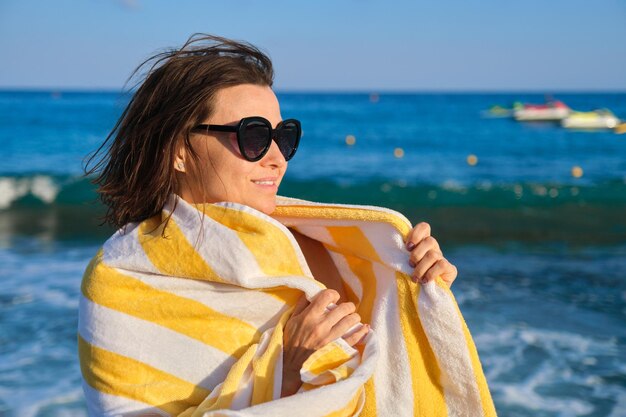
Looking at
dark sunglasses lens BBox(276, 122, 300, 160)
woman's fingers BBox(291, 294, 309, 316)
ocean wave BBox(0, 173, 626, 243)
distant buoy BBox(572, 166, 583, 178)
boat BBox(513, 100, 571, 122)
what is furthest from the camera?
boat BBox(513, 100, 571, 122)

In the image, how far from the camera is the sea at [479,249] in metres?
5.37

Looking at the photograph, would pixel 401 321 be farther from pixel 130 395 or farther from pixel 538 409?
pixel 538 409

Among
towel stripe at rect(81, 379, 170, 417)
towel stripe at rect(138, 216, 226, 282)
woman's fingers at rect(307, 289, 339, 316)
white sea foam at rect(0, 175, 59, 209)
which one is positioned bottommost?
white sea foam at rect(0, 175, 59, 209)

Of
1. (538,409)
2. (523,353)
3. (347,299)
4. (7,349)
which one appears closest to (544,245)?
(523,353)

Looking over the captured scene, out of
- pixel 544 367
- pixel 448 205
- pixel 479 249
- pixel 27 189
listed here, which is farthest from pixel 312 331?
pixel 27 189

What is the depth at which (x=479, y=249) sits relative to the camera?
9625 millimetres

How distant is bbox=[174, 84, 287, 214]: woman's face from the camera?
5.79 ft

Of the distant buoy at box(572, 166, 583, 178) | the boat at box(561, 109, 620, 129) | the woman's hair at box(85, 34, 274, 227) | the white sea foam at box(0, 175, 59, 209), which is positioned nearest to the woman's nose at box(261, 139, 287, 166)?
the woman's hair at box(85, 34, 274, 227)

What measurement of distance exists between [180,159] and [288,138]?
283 mm

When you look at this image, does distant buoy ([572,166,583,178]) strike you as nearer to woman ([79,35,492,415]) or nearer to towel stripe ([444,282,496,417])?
towel stripe ([444,282,496,417])

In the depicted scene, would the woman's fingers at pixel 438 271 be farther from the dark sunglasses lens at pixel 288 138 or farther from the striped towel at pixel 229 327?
the dark sunglasses lens at pixel 288 138

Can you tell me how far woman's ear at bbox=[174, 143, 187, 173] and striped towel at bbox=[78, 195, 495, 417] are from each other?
0.31ft

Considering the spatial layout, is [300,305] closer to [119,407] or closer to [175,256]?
[175,256]

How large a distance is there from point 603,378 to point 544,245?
455 cm
